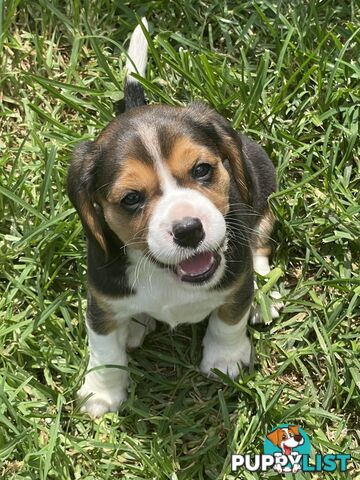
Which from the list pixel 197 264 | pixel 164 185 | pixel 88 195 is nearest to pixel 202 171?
pixel 164 185

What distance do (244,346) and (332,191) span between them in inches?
51.4

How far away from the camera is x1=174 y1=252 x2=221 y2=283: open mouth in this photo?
14.6 ft

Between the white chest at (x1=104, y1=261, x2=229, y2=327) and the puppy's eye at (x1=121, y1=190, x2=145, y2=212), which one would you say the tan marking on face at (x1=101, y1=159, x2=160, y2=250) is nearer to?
the puppy's eye at (x1=121, y1=190, x2=145, y2=212)

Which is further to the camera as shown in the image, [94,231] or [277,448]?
[277,448]

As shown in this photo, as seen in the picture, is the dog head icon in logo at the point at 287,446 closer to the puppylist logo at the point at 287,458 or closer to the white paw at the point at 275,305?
the puppylist logo at the point at 287,458

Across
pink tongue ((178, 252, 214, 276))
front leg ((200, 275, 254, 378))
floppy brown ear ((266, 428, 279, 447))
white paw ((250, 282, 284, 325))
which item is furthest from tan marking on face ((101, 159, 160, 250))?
floppy brown ear ((266, 428, 279, 447))

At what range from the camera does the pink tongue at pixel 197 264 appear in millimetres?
4449

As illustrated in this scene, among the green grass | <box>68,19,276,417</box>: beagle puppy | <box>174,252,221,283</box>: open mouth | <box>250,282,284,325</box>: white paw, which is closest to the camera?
<box>68,19,276,417</box>: beagle puppy

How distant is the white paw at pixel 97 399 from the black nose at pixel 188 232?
163cm

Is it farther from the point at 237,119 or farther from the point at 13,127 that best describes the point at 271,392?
the point at 13,127

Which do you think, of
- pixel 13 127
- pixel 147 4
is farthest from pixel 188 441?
pixel 147 4

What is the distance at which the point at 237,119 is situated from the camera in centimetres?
605

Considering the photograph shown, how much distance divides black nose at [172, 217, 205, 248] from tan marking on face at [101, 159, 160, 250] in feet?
0.65

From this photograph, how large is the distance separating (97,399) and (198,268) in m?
1.45
